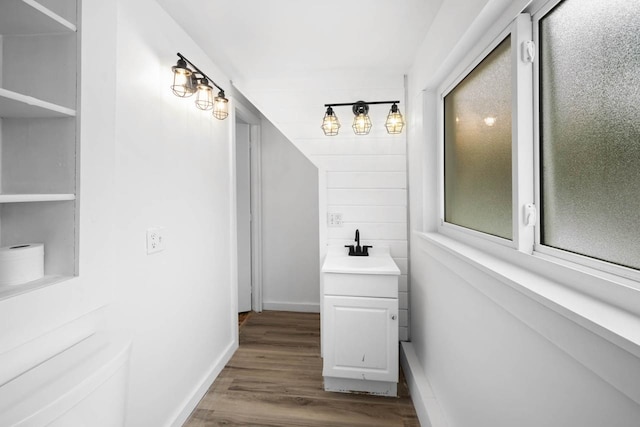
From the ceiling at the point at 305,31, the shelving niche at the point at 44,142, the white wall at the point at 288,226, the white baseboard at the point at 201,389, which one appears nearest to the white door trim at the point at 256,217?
the white wall at the point at 288,226

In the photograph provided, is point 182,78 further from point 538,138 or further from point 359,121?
point 538,138

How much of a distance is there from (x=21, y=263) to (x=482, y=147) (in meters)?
1.67

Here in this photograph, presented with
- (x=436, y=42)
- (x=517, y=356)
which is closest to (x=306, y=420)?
(x=517, y=356)

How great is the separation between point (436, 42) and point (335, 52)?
26.5 inches

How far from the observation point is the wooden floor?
1778 mm

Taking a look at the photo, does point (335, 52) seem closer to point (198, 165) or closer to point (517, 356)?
point (198, 165)

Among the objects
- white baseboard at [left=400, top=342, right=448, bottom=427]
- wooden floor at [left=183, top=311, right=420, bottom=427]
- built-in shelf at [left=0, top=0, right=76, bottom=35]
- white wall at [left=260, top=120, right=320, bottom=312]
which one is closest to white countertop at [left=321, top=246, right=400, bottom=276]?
white baseboard at [left=400, top=342, right=448, bottom=427]

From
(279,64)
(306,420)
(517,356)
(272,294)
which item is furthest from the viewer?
(272,294)

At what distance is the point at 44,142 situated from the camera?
3.26 ft

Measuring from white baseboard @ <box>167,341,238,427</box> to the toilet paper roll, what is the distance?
45.9 inches

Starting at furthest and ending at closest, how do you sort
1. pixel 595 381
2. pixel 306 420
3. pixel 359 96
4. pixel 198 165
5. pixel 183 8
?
pixel 359 96 < pixel 198 165 < pixel 306 420 < pixel 183 8 < pixel 595 381

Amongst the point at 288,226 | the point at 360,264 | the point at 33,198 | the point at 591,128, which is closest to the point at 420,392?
the point at 360,264

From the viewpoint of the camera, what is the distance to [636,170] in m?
0.63

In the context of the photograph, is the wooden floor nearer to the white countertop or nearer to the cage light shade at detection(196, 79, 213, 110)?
the white countertop
